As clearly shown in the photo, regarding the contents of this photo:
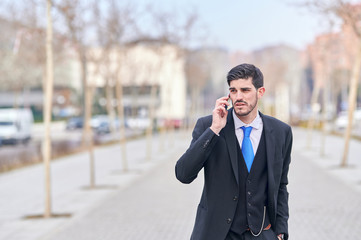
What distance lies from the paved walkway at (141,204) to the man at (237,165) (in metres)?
4.84

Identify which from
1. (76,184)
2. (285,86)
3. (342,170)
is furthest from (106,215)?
(285,86)

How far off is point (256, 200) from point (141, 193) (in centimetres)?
1034

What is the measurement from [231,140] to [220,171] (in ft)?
0.58

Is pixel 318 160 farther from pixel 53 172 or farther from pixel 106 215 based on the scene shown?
pixel 106 215

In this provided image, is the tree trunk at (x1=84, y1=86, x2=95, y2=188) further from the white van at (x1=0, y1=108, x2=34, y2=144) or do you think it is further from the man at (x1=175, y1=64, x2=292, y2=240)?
the white van at (x1=0, y1=108, x2=34, y2=144)

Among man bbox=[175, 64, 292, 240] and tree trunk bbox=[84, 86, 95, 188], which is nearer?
man bbox=[175, 64, 292, 240]

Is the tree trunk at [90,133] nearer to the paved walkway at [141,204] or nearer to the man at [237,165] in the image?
the paved walkway at [141,204]

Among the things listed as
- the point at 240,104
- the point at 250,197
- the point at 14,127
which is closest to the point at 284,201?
the point at 250,197

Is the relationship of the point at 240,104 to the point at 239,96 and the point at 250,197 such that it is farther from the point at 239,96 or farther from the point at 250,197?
the point at 250,197

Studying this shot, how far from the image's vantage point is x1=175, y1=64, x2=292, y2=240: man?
358 centimetres

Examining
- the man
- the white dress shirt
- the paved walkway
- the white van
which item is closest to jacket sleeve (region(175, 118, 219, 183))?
the man

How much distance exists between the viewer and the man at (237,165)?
358 centimetres

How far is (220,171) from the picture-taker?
3.63m

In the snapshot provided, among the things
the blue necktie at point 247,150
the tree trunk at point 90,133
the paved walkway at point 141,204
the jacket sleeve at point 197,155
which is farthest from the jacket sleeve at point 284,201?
the tree trunk at point 90,133
